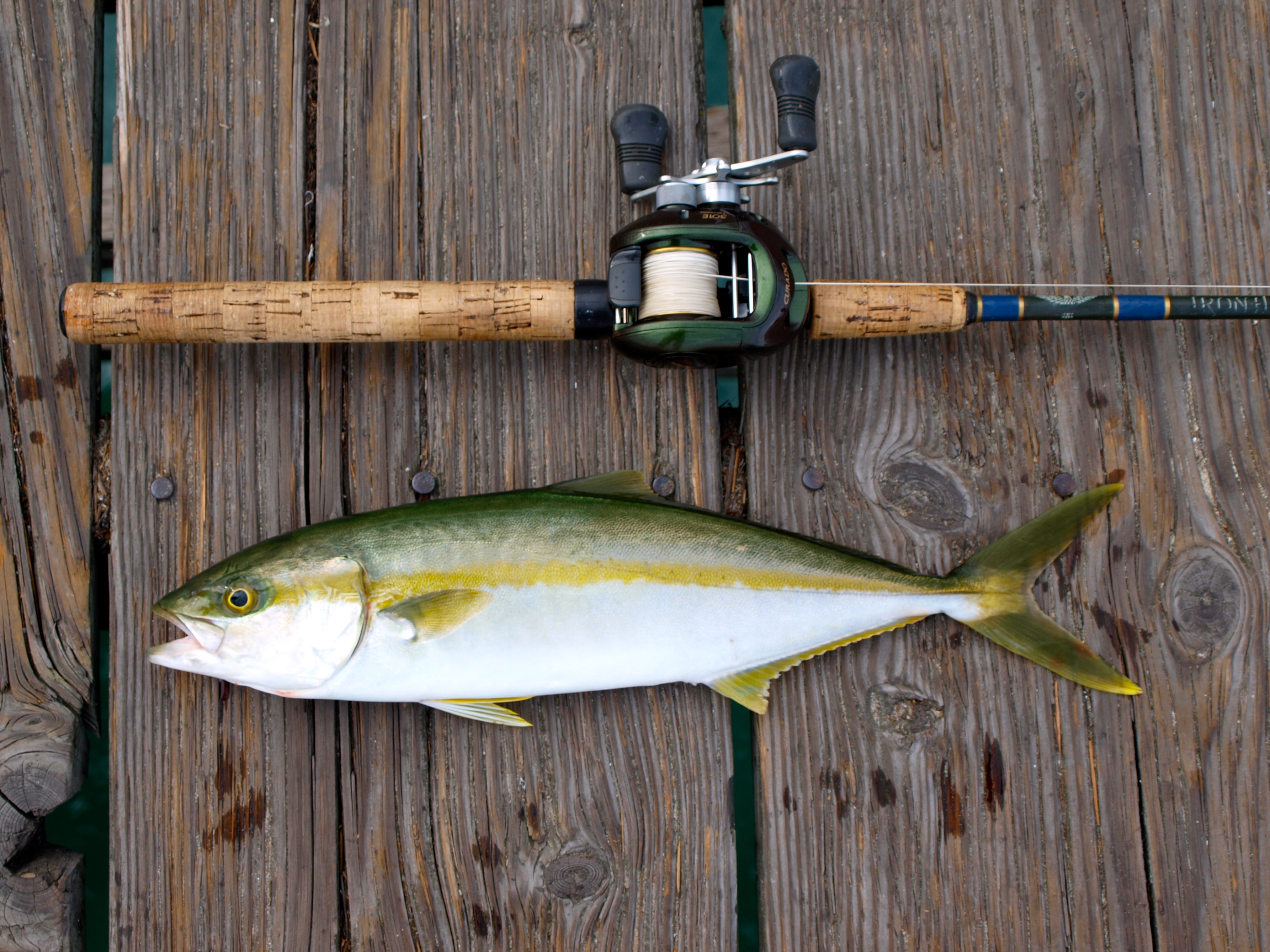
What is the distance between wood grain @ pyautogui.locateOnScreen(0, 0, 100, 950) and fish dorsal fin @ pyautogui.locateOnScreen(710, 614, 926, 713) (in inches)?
70.1

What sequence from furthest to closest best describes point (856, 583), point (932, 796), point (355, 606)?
point (932, 796) < point (856, 583) < point (355, 606)

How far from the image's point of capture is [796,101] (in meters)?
1.94

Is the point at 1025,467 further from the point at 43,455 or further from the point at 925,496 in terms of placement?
the point at 43,455

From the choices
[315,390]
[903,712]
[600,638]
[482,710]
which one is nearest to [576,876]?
[482,710]

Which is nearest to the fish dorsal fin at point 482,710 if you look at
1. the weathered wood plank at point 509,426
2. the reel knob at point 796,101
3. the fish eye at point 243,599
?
the weathered wood plank at point 509,426

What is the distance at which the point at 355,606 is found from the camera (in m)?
1.94

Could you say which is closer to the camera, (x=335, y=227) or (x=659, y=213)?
(x=659, y=213)

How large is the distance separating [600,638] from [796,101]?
55.4 inches

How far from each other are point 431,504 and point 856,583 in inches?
44.0

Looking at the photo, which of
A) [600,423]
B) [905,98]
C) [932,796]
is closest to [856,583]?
[932,796]

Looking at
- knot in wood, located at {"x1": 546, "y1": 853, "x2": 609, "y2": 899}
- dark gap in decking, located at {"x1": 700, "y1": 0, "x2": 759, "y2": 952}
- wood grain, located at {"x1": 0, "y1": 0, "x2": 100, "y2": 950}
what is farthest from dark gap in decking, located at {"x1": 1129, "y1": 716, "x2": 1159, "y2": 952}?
wood grain, located at {"x1": 0, "y1": 0, "x2": 100, "y2": 950}

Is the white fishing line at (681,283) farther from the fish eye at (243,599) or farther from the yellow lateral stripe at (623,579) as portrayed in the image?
the fish eye at (243,599)

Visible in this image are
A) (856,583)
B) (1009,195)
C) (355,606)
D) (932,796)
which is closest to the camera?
(355,606)

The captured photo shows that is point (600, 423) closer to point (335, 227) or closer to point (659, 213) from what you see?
point (659, 213)
